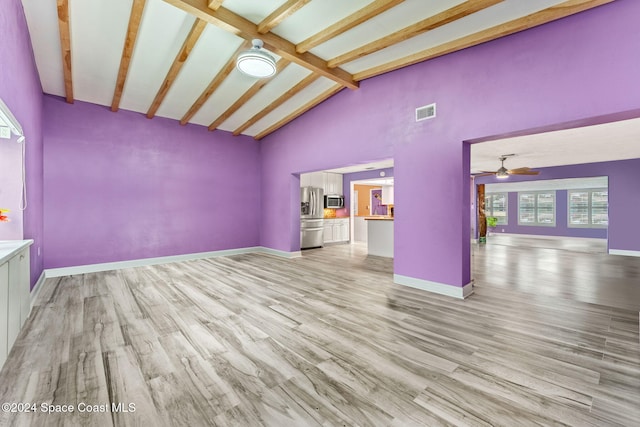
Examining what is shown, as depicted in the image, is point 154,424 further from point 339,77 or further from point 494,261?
point 494,261

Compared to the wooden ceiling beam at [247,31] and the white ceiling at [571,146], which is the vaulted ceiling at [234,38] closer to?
the wooden ceiling beam at [247,31]

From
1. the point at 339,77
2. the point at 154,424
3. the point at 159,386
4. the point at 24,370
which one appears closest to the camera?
the point at 154,424

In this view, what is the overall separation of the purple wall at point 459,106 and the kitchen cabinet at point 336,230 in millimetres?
3503

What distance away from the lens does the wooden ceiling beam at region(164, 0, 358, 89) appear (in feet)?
9.43

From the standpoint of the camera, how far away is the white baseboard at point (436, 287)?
370cm

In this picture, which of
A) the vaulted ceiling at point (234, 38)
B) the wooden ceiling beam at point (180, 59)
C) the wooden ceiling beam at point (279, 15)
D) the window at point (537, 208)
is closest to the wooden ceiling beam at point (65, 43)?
the vaulted ceiling at point (234, 38)

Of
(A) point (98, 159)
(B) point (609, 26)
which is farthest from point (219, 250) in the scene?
(B) point (609, 26)

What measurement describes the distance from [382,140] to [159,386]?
420 cm

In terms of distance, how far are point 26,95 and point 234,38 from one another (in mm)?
2626

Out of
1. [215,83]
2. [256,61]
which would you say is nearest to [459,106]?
[256,61]

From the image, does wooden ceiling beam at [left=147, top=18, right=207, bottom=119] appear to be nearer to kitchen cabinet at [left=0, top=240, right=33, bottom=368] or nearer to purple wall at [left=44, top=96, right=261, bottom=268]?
purple wall at [left=44, top=96, right=261, bottom=268]

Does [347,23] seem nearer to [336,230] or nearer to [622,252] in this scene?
[336,230]

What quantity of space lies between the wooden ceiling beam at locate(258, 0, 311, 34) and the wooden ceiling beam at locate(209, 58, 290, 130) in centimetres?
71

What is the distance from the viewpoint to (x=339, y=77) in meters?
4.45
